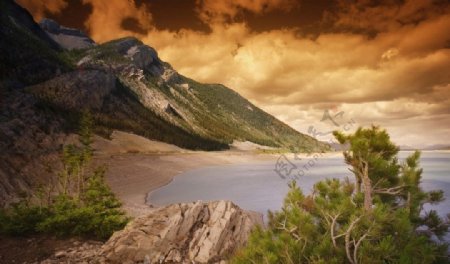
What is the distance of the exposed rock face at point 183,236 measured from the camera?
12602 mm

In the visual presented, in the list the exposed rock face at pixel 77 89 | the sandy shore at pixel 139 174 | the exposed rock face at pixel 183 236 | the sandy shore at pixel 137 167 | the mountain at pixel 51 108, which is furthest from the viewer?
the exposed rock face at pixel 77 89

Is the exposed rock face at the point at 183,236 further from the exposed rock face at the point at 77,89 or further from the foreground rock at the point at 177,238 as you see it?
the exposed rock face at the point at 77,89

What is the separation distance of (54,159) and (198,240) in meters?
33.1

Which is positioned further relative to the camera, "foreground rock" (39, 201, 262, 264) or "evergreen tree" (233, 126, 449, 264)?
"foreground rock" (39, 201, 262, 264)

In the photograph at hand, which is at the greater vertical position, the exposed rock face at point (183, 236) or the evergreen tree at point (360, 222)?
the evergreen tree at point (360, 222)

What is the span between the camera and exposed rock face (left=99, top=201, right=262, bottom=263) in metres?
12.6

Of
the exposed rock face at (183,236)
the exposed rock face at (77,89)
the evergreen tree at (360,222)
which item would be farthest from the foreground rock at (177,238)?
the exposed rock face at (77,89)

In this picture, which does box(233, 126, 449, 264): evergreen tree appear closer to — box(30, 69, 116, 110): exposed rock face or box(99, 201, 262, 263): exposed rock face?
box(99, 201, 262, 263): exposed rock face

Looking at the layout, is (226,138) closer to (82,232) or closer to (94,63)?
(94,63)

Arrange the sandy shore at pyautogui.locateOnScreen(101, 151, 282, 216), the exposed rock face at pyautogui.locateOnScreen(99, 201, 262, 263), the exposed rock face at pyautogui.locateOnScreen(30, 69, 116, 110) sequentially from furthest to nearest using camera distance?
the exposed rock face at pyautogui.locateOnScreen(30, 69, 116, 110)
the sandy shore at pyautogui.locateOnScreen(101, 151, 282, 216)
the exposed rock face at pyautogui.locateOnScreen(99, 201, 262, 263)

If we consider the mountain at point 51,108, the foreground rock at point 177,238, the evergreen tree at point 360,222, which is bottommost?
the foreground rock at point 177,238

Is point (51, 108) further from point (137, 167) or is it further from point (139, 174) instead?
point (139, 174)

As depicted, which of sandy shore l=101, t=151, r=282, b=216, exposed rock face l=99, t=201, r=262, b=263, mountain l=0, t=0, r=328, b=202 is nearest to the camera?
exposed rock face l=99, t=201, r=262, b=263

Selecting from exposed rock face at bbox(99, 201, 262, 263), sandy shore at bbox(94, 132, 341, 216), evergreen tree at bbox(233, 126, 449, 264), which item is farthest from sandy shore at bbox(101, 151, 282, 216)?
evergreen tree at bbox(233, 126, 449, 264)
